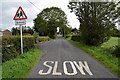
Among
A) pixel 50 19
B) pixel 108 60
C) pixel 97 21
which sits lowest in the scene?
pixel 108 60

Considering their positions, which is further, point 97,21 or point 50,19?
point 50,19

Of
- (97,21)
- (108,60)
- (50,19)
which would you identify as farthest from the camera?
(50,19)

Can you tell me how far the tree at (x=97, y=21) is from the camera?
1211cm

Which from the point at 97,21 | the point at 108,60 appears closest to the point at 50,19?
the point at 97,21

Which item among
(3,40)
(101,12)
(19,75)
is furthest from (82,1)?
(19,75)

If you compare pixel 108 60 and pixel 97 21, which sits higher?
pixel 97 21

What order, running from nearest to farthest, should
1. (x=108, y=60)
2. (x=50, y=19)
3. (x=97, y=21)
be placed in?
1. (x=108, y=60)
2. (x=97, y=21)
3. (x=50, y=19)

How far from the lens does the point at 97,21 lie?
12.6m

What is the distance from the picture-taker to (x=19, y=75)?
13.7ft

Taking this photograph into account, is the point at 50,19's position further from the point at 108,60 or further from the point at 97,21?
the point at 108,60

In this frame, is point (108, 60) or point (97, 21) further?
point (97, 21)

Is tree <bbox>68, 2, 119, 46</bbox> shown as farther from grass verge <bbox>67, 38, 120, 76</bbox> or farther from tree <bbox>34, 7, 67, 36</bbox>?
tree <bbox>34, 7, 67, 36</bbox>

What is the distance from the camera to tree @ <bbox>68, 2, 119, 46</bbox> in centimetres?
1211

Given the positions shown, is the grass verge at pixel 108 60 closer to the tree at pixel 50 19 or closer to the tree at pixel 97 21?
the tree at pixel 97 21
